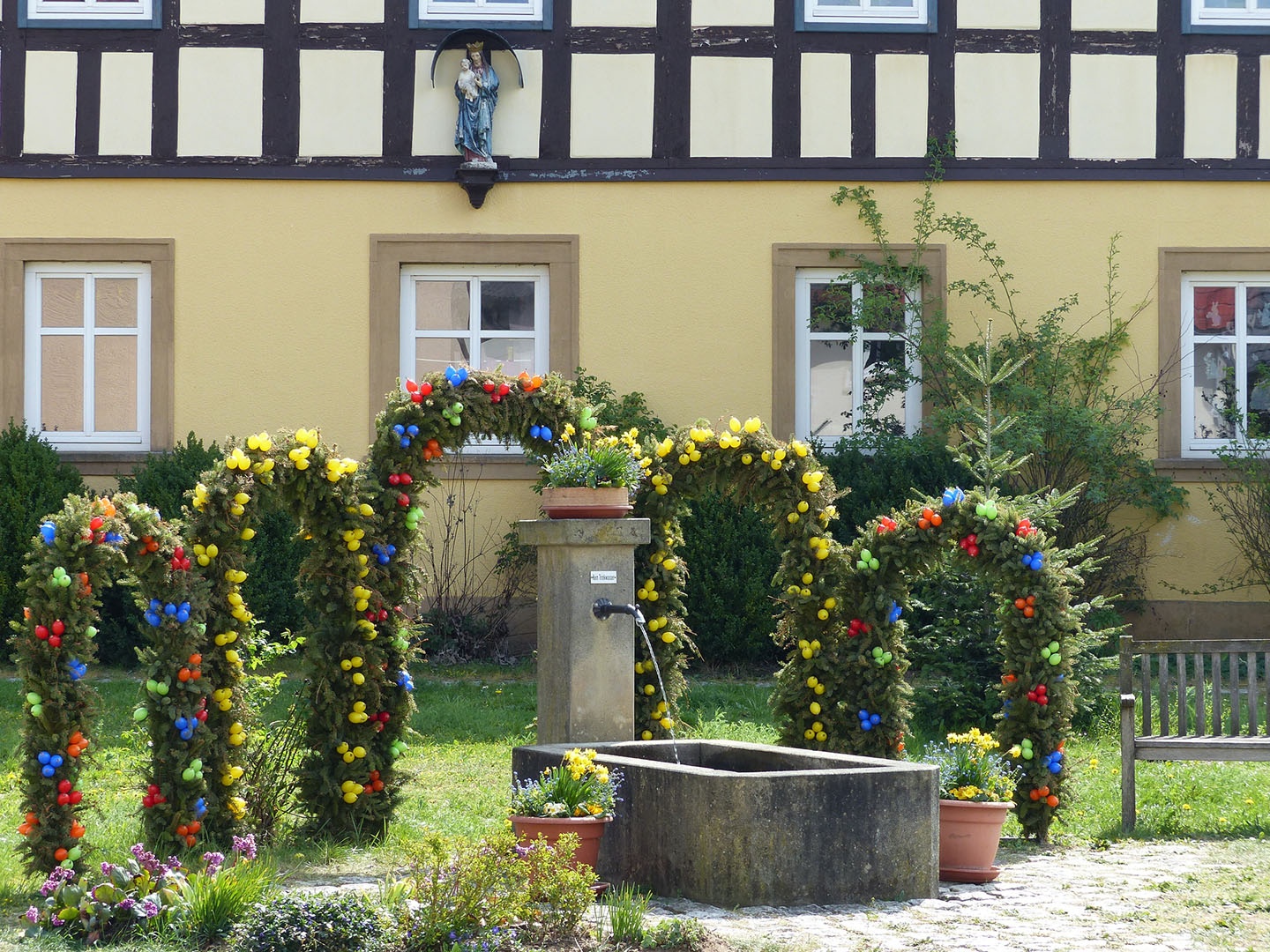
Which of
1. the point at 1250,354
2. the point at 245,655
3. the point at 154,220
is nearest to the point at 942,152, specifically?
the point at 1250,354

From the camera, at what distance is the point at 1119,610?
42.4 feet

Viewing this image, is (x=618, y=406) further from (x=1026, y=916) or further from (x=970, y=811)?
(x=1026, y=916)

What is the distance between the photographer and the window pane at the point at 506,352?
13.4 metres

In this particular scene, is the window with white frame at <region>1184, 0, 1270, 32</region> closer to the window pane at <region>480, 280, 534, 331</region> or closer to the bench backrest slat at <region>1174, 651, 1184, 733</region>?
the window pane at <region>480, 280, 534, 331</region>

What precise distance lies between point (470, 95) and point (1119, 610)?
6.45 m

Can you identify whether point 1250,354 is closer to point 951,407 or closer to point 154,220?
point 951,407

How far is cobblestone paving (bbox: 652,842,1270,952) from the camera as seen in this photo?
5.37m

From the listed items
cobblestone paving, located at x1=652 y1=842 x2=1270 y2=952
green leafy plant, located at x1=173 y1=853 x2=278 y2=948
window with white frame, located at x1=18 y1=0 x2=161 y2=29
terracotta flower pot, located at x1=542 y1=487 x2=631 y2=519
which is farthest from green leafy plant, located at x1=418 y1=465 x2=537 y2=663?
green leafy plant, located at x1=173 y1=853 x2=278 y2=948

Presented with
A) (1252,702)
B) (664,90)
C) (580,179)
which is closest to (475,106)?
(580,179)

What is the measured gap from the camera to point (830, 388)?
13453 millimetres

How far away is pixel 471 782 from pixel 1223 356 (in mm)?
7884

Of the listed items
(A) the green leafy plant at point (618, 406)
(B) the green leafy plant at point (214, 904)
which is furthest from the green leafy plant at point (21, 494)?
(B) the green leafy plant at point (214, 904)

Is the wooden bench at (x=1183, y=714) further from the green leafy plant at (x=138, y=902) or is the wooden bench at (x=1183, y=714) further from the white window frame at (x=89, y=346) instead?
the white window frame at (x=89, y=346)

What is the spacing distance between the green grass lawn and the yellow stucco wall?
275cm
